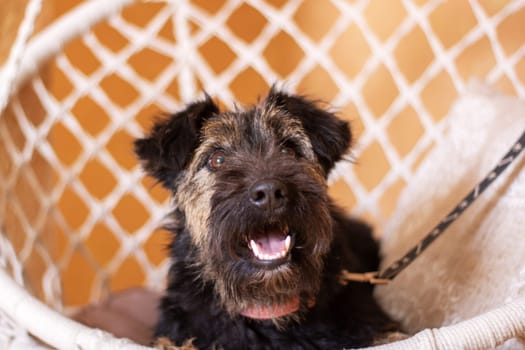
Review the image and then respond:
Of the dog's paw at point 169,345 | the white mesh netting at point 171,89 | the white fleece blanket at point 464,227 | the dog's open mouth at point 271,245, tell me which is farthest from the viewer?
the white mesh netting at point 171,89

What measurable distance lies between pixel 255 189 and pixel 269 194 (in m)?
0.04

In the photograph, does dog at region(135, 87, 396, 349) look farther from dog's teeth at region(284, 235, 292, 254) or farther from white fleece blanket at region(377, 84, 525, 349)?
→ white fleece blanket at region(377, 84, 525, 349)

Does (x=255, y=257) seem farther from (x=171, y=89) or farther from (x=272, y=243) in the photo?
(x=171, y=89)

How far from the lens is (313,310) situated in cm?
177

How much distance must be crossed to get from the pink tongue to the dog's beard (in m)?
0.02

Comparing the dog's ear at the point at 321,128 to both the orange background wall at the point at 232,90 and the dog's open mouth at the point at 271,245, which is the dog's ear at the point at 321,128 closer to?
the dog's open mouth at the point at 271,245

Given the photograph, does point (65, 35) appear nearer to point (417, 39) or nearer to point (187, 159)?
point (187, 159)

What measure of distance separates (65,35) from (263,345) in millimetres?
1518

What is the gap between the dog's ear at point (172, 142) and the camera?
1754 millimetres

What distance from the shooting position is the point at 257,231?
156cm

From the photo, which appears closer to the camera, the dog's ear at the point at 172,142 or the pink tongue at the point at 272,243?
the pink tongue at the point at 272,243

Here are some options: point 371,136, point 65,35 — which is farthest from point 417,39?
point 65,35

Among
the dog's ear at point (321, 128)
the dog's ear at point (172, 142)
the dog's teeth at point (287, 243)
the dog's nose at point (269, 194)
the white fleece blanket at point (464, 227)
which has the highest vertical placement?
the dog's ear at point (172, 142)

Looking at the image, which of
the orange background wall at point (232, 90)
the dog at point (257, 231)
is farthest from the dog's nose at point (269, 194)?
the orange background wall at point (232, 90)
